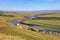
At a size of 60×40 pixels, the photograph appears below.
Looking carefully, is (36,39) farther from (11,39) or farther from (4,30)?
(4,30)

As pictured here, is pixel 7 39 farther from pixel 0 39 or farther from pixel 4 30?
pixel 4 30

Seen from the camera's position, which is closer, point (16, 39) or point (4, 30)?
point (16, 39)

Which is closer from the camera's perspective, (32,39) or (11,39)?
(11,39)

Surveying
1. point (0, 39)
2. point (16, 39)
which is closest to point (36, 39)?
point (16, 39)

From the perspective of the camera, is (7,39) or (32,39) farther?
(32,39)

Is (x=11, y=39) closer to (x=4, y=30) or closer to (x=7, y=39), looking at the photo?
(x=7, y=39)

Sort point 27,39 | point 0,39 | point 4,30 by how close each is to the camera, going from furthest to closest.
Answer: point 4,30 < point 27,39 < point 0,39

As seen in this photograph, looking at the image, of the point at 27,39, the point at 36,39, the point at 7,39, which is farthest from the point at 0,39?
the point at 36,39

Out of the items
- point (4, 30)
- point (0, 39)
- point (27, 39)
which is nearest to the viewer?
point (0, 39)
